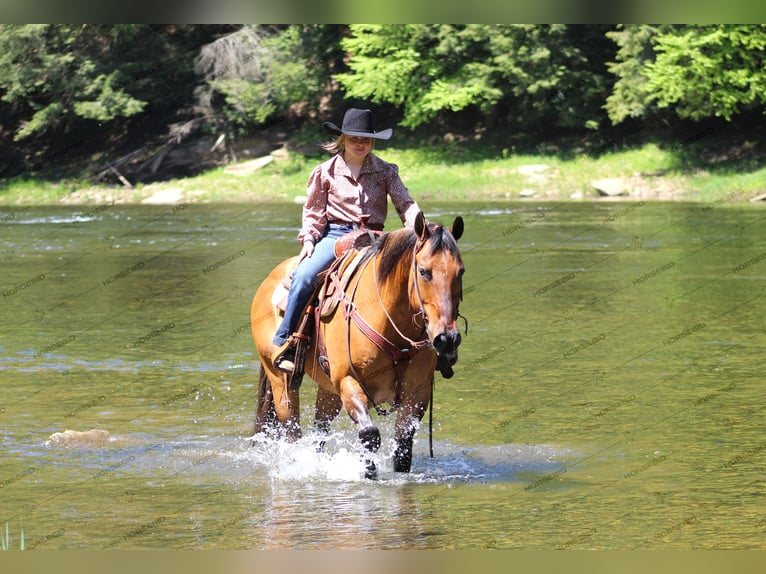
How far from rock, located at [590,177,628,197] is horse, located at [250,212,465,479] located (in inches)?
1343

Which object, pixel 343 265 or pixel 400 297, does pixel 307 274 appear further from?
pixel 400 297

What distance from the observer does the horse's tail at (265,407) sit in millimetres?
10578

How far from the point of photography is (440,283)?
8117 millimetres

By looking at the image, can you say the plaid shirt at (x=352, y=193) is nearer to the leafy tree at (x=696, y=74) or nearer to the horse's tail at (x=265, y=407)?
the horse's tail at (x=265, y=407)

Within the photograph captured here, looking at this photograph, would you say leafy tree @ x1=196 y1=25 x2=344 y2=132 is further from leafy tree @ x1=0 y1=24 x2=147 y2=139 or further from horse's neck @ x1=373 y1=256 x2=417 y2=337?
horse's neck @ x1=373 y1=256 x2=417 y2=337

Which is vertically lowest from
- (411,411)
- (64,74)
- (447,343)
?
(411,411)

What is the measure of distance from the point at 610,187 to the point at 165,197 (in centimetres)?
1636

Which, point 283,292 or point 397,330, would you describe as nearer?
point 397,330

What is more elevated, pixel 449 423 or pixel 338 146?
pixel 338 146

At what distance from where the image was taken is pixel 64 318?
18.9 metres

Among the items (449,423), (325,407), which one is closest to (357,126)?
(325,407)

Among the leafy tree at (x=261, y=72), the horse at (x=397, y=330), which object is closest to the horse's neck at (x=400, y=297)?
the horse at (x=397, y=330)

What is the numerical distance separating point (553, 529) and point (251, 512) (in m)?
1.97

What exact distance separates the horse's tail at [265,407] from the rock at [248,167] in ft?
131
